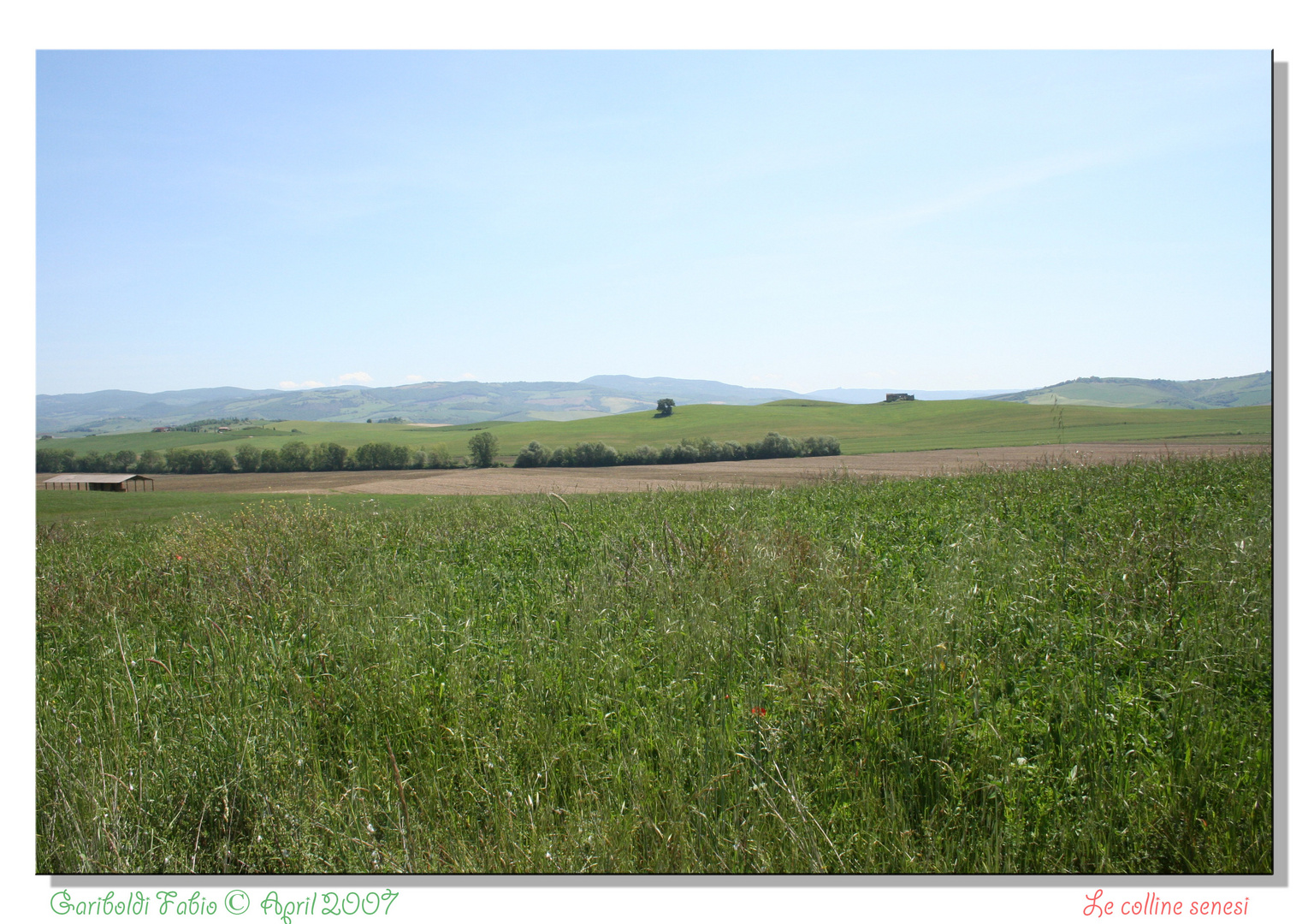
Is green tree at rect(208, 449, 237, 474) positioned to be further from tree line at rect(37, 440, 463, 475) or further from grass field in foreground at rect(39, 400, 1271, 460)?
grass field in foreground at rect(39, 400, 1271, 460)

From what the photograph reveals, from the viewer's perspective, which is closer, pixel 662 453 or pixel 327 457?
pixel 327 457

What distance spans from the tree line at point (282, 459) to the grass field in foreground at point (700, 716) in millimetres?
13380

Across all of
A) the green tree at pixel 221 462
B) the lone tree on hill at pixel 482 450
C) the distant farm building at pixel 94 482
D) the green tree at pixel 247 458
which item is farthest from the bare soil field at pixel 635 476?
the distant farm building at pixel 94 482

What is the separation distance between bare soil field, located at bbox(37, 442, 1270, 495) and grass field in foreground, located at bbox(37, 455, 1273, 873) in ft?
27.5

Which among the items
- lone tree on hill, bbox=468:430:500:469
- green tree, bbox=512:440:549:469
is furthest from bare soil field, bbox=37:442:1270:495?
lone tree on hill, bbox=468:430:500:469

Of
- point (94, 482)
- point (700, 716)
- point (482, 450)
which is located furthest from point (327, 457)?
point (700, 716)

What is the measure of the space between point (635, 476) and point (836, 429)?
132 ft

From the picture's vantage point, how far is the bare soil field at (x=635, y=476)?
14359 mm

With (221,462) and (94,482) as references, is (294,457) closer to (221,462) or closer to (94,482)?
(221,462)

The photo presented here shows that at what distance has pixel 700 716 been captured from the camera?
121 inches

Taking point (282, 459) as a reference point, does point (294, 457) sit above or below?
above
